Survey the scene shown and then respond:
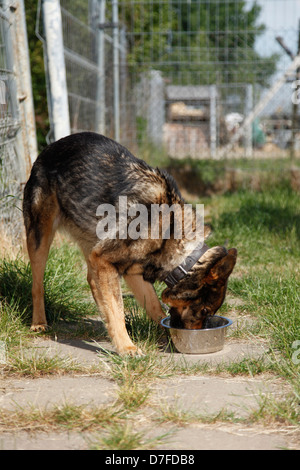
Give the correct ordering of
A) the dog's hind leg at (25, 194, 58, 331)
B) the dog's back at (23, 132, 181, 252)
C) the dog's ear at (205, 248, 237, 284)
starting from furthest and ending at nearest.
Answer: the dog's hind leg at (25, 194, 58, 331), the dog's back at (23, 132, 181, 252), the dog's ear at (205, 248, 237, 284)

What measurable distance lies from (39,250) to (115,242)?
728mm

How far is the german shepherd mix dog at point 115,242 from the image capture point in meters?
3.55

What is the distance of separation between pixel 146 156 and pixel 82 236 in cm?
630

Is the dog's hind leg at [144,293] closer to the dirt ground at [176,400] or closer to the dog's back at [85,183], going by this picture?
the dog's back at [85,183]

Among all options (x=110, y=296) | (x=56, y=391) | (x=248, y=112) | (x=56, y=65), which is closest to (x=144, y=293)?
(x=110, y=296)

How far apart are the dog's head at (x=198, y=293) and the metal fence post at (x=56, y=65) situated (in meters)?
2.92

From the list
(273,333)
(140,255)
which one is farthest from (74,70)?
(273,333)

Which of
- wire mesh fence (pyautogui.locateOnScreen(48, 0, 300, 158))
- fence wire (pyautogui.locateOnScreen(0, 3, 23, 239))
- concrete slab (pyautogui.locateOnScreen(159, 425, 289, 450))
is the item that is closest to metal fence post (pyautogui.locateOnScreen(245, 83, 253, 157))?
wire mesh fence (pyautogui.locateOnScreen(48, 0, 300, 158))

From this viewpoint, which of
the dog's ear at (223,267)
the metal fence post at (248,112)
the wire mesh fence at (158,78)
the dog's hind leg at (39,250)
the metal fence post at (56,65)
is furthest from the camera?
the metal fence post at (248,112)

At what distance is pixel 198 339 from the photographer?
11.5 ft

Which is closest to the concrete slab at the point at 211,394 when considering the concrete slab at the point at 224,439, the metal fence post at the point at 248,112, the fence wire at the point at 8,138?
the concrete slab at the point at 224,439

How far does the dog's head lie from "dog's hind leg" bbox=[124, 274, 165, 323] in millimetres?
531

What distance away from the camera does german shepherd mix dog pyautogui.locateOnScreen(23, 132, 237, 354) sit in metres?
3.55

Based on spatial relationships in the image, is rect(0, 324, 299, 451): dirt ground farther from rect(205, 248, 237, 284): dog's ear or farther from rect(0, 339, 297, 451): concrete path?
rect(205, 248, 237, 284): dog's ear
